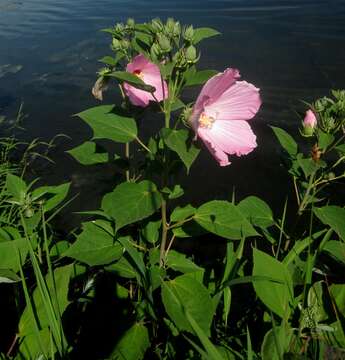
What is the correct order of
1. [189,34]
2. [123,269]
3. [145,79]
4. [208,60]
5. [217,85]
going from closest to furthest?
1. [217,85]
2. [189,34]
3. [145,79]
4. [123,269]
5. [208,60]

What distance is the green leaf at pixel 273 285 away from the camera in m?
1.18

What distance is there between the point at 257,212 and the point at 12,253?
0.89m

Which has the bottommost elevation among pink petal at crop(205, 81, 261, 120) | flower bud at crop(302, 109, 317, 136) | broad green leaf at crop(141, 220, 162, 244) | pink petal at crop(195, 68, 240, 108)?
broad green leaf at crop(141, 220, 162, 244)

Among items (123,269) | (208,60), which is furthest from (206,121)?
(208,60)

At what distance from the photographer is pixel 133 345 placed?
1308 mm

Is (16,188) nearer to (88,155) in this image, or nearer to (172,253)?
(88,155)

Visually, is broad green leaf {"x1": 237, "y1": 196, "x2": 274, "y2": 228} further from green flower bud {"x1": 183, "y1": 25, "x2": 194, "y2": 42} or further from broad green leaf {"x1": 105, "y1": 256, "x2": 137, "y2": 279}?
green flower bud {"x1": 183, "y1": 25, "x2": 194, "y2": 42}

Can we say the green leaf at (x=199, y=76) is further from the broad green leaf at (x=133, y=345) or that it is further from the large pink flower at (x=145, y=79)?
the broad green leaf at (x=133, y=345)

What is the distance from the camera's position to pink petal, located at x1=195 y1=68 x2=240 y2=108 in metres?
1.00

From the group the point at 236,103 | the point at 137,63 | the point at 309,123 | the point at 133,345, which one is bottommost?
the point at 133,345

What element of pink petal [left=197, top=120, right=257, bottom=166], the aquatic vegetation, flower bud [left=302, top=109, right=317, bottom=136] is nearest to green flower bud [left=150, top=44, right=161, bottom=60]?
the aquatic vegetation

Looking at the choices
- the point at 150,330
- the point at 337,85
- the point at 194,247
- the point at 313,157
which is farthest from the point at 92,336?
the point at 337,85

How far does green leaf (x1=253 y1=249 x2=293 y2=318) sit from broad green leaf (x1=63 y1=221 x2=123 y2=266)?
437mm

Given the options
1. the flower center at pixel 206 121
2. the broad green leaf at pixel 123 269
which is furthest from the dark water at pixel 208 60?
the flower center at pixel 206 121
